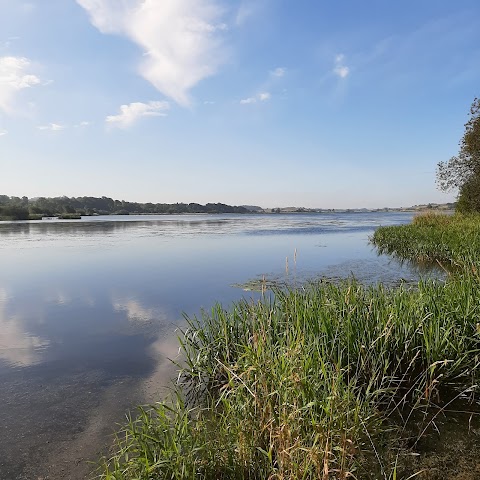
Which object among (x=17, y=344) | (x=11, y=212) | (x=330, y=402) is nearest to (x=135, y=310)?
(x=17, y=344)

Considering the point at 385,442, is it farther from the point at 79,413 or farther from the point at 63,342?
the point at 63,342

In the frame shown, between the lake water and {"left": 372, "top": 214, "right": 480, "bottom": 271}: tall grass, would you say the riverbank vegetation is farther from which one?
{"left": 372, "top": 214, "right": 480, "bottom": 271}: tall grass

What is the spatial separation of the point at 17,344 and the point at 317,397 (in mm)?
7307

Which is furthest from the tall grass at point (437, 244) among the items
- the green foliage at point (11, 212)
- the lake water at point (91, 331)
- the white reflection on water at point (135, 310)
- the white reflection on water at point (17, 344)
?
the green foliage at point (11, 212)

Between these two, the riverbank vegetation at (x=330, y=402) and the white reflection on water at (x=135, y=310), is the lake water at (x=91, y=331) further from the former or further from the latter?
the riverbank vegetation at (x=330, y=402)

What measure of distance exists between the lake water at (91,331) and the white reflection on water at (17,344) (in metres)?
0.02

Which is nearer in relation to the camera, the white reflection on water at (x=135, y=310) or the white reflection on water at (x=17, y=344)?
the white reflection on water at (x=17, y=344)

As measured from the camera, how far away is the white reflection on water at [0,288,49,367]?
7227mm

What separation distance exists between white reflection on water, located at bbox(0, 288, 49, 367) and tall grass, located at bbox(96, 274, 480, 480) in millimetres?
3480

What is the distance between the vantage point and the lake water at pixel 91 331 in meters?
4.58

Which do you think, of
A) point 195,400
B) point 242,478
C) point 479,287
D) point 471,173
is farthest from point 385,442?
point 471,173

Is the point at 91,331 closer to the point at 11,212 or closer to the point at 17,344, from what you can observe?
the point at 17,344

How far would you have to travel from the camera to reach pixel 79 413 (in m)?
5.13

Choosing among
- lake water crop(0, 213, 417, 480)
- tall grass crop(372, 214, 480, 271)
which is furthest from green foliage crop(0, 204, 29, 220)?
tall grass crop(372, 214, 480, 271)
